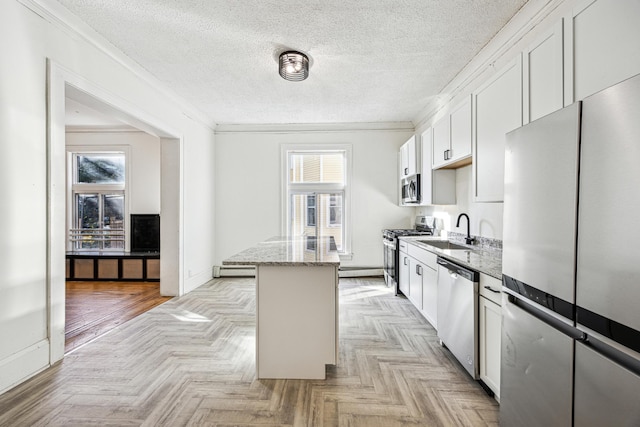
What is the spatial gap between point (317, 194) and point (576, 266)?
15.0 feet

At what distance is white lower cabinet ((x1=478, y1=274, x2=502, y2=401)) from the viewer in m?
1.83

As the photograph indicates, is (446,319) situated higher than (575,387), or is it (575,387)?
(575,387)

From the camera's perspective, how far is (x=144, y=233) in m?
5.39

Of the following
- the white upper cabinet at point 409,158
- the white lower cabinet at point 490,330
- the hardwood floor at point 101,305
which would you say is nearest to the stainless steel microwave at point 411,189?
the white upper cabinet at point 409,158

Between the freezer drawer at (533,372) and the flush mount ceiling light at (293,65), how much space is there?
8.58ft

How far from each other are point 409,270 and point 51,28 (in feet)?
13.4

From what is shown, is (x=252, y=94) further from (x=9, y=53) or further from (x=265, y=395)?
(x=265, y=395)

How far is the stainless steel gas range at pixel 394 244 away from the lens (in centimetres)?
431

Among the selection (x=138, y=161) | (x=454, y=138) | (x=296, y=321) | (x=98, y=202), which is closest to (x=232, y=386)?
(x=296, y=321)

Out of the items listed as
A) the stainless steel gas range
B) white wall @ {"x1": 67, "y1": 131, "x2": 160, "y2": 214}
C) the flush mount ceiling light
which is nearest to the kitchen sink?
the stainless steel gas range

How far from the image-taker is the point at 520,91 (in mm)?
2084

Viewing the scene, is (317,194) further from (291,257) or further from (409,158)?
(291,257)

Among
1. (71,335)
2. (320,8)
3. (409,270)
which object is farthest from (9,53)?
(409,270)

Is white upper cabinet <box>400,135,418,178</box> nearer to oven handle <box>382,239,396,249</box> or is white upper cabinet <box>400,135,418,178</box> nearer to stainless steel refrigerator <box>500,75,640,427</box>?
oven handle <box>382,239,396,249</box>
